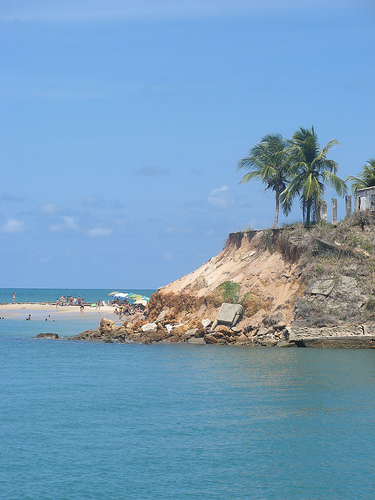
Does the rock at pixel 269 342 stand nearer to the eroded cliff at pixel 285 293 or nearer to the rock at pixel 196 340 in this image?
the eroded cliff at pixel 285 293

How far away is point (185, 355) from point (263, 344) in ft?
19.8

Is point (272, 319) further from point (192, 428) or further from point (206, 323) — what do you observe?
point (192, 428)

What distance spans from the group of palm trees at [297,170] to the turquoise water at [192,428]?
15.2 meters

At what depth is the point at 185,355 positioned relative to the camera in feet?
127

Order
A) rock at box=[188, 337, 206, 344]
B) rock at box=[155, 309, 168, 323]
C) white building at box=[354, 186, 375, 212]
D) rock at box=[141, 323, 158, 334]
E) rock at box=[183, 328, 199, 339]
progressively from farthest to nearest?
rock at box=[155, 309, 168, 323]
rock at box=[141, 323, 158, 334]
white building at box=[354, 186, 375, 212]
rock at box=[183, 328, 199, 339]
rock at box=[188, 337, 206, 344]

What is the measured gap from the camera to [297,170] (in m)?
49.4

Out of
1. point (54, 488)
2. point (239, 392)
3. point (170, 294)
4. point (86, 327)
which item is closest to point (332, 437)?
point (239, 392)

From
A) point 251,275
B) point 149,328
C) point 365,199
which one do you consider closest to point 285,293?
point 251,275

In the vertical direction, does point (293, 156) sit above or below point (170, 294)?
above

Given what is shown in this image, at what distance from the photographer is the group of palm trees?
48.4m

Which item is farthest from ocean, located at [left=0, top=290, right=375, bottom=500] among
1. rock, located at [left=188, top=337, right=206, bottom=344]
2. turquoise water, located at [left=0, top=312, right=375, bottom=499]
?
rock, located at [left=188, top=337, right=206, bottom=344]

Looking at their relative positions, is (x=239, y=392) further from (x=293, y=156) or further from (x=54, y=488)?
(x=293, y=156)

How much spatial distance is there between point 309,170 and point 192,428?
31.0 m

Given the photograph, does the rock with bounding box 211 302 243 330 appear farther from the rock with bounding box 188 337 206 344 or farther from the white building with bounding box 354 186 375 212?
the white building with bounding box 354 186 375 212
